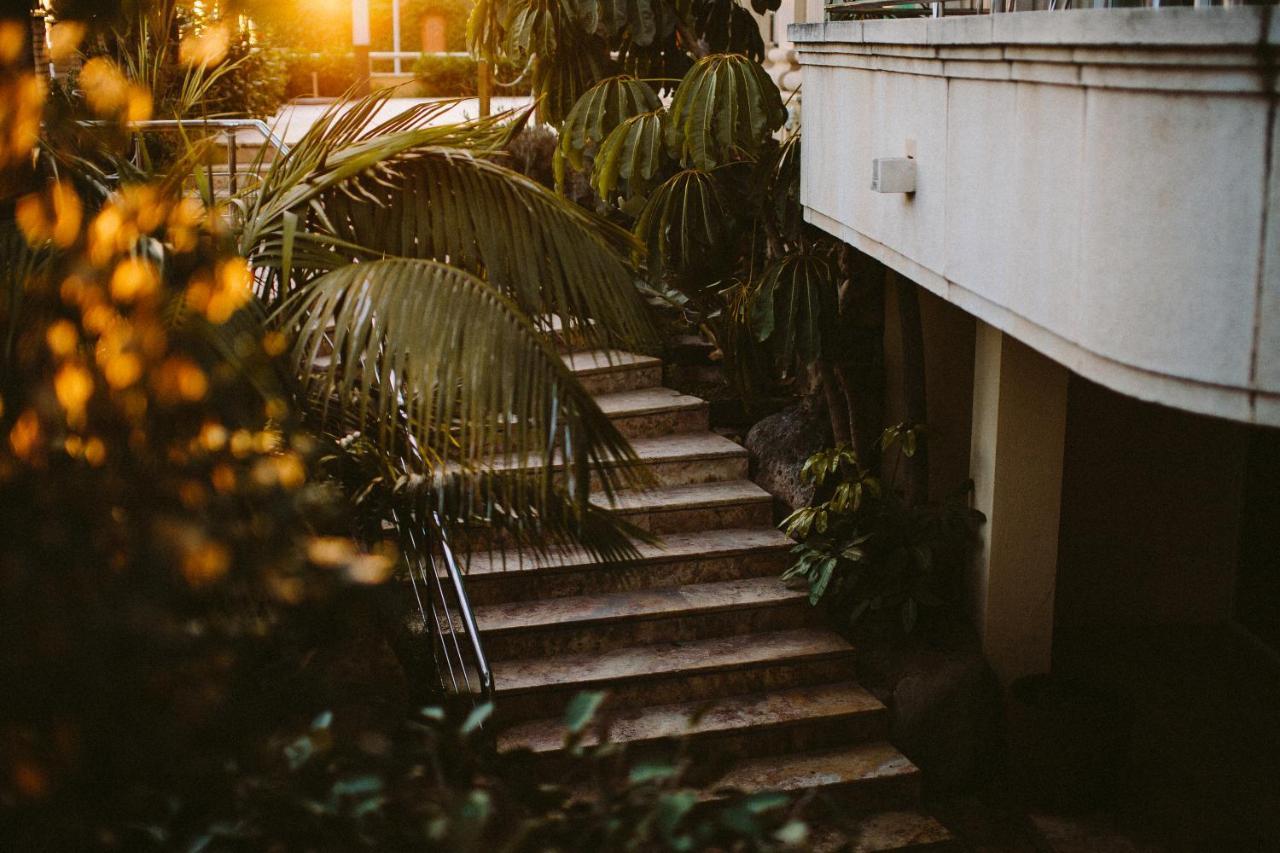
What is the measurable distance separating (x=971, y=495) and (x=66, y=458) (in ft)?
19.3

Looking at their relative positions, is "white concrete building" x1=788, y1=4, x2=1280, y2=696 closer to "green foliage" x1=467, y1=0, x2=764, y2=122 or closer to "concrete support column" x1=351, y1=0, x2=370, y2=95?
"green foliage" x1=467, y1=0, x2=764, y2=122

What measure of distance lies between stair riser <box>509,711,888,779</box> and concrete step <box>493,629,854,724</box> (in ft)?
1.26

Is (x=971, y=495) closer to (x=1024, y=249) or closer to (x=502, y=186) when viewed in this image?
(x=1024, y=249)

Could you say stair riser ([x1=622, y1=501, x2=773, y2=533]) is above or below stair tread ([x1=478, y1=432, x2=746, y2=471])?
below

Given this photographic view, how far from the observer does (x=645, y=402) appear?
935cm

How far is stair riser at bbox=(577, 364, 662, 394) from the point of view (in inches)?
371

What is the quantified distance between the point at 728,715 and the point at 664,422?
262cm

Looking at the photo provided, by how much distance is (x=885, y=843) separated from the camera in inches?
261

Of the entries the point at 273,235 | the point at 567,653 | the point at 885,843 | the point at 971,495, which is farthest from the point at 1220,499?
the point at 273,235

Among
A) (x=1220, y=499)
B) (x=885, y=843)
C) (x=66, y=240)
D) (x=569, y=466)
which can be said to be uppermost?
(x=66, y=240)

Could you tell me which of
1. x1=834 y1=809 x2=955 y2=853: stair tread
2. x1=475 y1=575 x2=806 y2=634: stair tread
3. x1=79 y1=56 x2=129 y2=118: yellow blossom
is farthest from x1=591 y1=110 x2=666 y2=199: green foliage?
x1=79 y1=56 x2=129 y2=118: yellow blossom

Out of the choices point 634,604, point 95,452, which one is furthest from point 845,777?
point 95,452

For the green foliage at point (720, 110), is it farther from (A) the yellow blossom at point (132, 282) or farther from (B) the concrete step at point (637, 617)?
(A) the yellow blossom at point (132, 282)

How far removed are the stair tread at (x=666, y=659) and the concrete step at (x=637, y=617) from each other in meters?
0.06
